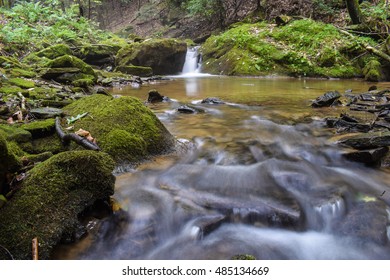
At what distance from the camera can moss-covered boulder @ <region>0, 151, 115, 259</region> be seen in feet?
6.87

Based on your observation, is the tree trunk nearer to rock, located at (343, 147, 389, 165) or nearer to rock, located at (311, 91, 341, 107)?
rock, located at (311, 91, 341, 107)

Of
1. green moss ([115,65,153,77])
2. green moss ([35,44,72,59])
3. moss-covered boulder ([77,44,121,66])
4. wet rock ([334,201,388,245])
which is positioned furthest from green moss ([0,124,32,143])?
moss-covered boulder ([77,44,121,66])

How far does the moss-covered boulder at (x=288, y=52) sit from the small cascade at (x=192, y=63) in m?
0.43

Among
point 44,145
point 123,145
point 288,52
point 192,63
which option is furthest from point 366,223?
point 192,63

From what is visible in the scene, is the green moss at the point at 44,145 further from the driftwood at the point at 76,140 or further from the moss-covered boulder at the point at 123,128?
the moss-covered boulder at the point at 123,128

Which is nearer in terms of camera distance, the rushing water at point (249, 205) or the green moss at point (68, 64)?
the rushing water at point (249, 205)

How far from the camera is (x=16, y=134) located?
3453mm

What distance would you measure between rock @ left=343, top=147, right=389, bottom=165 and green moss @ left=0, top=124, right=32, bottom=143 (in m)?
3.90

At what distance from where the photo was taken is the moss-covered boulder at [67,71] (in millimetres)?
8773

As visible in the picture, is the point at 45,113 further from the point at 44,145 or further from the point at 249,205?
the point at 249,205

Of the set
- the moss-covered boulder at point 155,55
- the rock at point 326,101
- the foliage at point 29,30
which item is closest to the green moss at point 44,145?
the rock at point 326,101

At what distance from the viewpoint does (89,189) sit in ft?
8.56
